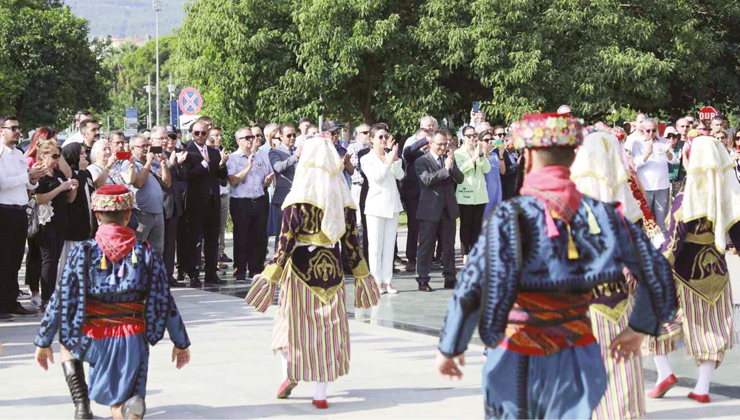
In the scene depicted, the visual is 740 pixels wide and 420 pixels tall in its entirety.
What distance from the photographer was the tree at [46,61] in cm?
5309

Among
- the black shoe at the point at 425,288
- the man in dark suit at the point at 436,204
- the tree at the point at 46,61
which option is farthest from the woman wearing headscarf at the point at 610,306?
the tree at the point at 46,61

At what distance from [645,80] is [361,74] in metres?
7.68

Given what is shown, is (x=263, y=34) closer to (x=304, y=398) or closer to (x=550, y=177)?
(x=304, y=398)

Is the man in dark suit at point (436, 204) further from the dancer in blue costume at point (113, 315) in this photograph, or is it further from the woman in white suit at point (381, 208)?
the dancer in blue costume at point (113, 315)

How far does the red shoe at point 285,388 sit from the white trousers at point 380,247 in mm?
5769

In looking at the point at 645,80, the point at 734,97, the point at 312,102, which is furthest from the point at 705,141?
the point at 734,97

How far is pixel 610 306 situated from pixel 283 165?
8.36 m

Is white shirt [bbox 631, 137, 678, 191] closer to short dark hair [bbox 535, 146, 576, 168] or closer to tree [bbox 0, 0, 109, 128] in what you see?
short dark hair [bbox 535, 146, 576, 168]

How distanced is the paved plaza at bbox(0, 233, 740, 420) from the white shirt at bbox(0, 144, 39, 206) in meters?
1.26

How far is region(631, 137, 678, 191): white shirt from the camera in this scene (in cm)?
1705

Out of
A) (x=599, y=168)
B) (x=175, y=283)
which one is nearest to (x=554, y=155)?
(x=599, y=168)

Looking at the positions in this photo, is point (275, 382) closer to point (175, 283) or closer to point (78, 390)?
point (78, 390)

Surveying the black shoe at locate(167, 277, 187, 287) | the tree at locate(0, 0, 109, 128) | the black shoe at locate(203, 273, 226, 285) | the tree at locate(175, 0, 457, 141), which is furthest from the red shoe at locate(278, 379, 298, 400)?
the tree at locate(0, 0, 109, 128)

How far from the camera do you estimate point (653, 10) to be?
96.3 feet
